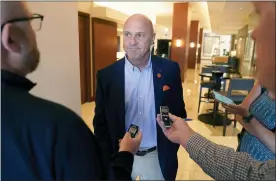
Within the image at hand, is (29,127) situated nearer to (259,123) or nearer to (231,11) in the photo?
(259,123)

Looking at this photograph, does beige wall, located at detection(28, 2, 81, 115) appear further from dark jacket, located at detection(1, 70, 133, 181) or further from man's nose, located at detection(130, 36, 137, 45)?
man's nose, located at detection(130, 36, 137, 45)

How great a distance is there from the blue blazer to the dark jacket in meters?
0.41

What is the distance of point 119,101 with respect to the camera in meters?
0.83

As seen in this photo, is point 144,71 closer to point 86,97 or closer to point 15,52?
point 86,97

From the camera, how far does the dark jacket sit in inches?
13.9

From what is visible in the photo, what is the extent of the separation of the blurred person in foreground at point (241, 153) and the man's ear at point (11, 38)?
41cm

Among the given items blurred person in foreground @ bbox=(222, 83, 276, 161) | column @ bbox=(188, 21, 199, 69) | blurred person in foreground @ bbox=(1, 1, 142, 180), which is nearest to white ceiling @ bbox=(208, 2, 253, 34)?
blurred person in foreground @ bbox=(222, 83, 276, 161)

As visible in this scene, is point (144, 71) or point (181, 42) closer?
point (144, 71)

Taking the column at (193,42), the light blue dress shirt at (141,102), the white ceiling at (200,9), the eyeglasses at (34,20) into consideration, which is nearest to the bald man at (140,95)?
the light blue dress shirt at (141,102)

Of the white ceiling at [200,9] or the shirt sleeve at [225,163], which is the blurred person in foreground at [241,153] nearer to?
the shirt sleeve at [225,163]

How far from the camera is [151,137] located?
88cm

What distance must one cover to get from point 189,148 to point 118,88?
15.8 inches

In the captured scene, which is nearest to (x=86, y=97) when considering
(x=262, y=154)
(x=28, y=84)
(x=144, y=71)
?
(x=144, y=71)

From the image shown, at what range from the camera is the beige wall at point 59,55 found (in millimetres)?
496
